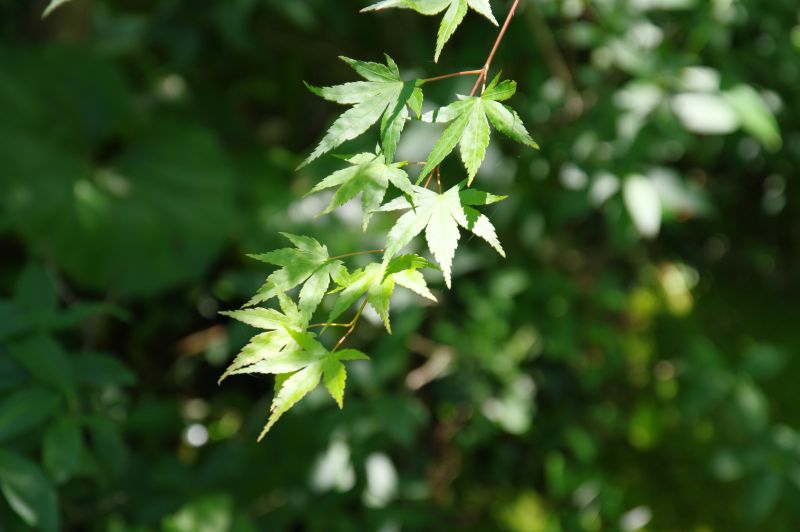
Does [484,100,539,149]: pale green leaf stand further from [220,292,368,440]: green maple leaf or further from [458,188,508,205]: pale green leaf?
[220,292,368,440]: green maple leaf

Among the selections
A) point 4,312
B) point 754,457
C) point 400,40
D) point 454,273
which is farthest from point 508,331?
point 4,312

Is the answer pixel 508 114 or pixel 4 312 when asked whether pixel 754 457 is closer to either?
pixel 508 114

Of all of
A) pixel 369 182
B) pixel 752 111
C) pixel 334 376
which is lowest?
pixel 752 111

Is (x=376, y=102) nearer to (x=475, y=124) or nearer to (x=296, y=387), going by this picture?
(x=475, y=124)

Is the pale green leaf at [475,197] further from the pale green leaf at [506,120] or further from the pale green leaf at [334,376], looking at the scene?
the pale green leaf at [334,376]

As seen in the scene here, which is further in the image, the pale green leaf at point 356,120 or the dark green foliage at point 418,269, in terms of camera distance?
the dark green foliage at point 418,269

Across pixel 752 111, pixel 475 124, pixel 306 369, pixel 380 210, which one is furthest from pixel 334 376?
pixel 752 111

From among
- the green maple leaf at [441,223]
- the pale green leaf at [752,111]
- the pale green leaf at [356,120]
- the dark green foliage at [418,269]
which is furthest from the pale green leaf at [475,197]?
the pale green leaf at [752,111]
